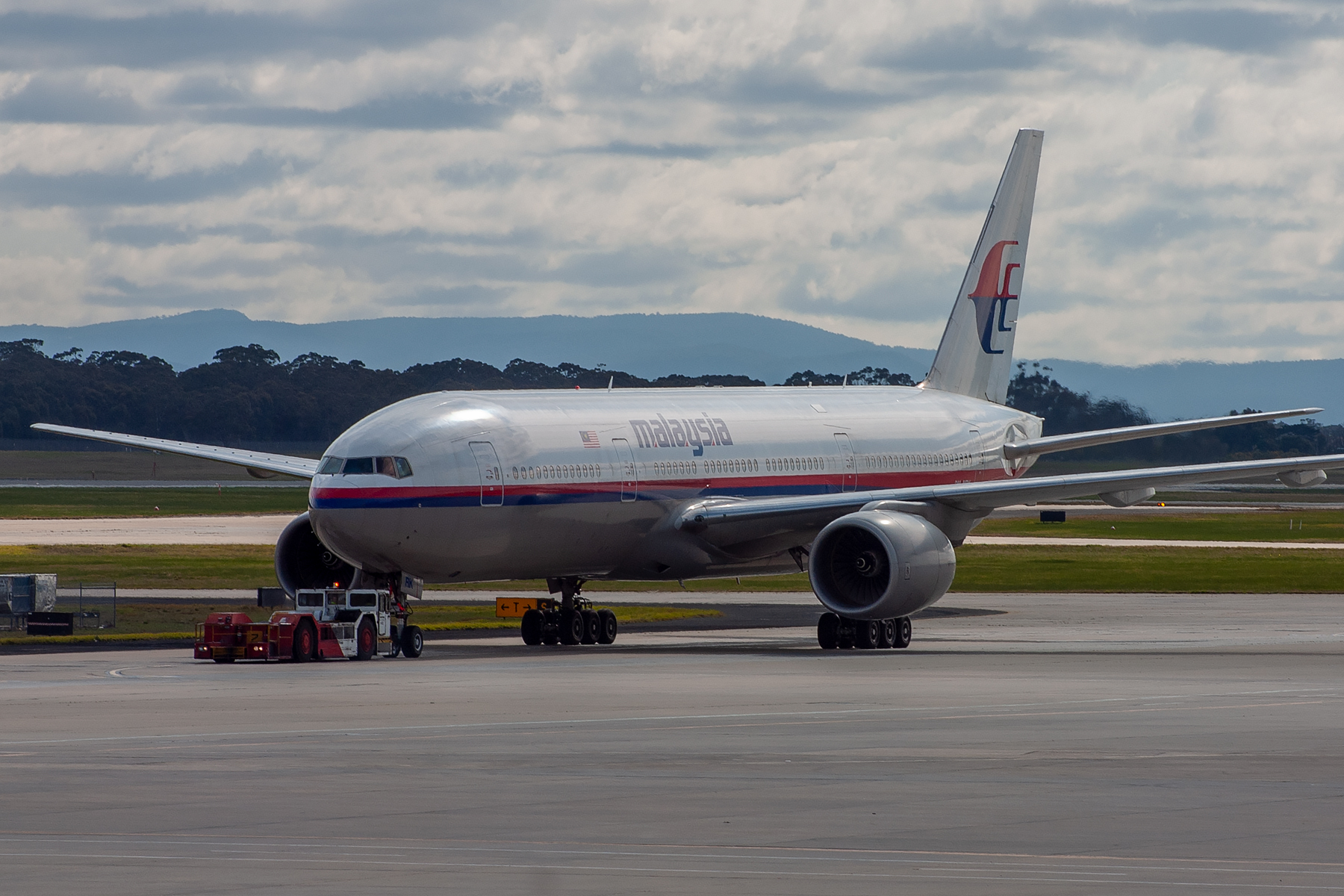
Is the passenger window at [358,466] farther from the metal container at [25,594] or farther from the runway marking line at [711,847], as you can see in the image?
the runway marking line at [711,847]

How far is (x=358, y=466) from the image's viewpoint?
34.2m

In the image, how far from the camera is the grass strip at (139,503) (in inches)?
4298

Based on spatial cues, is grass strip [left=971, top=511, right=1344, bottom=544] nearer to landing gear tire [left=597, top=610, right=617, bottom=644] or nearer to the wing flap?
the wing flap

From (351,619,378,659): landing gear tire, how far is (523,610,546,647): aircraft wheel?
16.3ft

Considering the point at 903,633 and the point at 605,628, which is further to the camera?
the point at 605,628

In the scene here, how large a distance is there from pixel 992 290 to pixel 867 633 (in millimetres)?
16370

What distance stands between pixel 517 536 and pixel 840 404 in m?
11.0

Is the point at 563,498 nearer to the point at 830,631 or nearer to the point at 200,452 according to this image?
the point at 830,631

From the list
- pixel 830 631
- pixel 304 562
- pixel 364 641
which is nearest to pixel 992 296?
pixel 830 631

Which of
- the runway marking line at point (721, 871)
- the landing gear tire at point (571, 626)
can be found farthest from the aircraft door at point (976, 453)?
the runway marking line at point (721, 871)

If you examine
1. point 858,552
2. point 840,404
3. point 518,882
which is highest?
point 840,404

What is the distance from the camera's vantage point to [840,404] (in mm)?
44250

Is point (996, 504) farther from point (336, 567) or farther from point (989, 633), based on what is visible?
point (336, 567)

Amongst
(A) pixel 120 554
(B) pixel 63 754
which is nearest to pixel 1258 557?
(A) pixel 120 554
